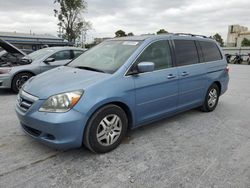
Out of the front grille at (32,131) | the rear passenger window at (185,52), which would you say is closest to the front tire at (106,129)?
the front grille at (32,131)

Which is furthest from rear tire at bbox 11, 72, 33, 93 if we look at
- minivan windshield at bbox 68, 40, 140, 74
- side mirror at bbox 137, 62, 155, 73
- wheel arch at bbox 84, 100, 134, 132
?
side mirror at bbox 137, 62, 155, 73

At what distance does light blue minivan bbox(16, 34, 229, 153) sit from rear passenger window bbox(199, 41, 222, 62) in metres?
0.14

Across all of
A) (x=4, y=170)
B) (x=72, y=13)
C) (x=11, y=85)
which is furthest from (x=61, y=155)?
(x=72, y=13)

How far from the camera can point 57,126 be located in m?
2.59

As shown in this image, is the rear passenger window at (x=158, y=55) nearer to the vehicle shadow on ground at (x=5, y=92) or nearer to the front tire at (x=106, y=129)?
the front tire at (x=106, y=129)

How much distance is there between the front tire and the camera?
285 cm

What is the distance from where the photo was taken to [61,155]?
3.01 meters

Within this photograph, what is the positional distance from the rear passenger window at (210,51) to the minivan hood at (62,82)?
259 centimetres

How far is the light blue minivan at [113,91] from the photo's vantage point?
2699 millimetres

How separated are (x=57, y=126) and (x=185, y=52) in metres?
2.76

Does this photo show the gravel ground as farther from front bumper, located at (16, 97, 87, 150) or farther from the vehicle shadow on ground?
the vehicle shadow on ground

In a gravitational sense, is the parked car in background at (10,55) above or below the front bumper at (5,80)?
above

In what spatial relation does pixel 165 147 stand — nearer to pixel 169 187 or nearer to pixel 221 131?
pixel 169 187

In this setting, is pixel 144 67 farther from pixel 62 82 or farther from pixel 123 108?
pixel 62 82
